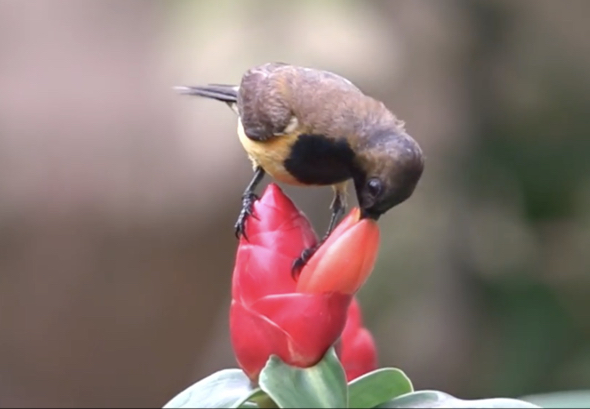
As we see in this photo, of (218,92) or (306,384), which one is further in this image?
(218,92)

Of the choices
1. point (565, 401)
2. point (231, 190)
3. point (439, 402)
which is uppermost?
point (439, 402)

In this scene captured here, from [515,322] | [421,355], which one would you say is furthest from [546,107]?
[421,355]

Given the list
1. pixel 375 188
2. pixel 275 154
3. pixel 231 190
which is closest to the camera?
pixel 375 188

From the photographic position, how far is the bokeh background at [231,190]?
2.63 metres

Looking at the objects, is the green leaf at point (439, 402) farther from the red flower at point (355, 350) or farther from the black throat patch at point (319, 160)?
the black throat patch at point (319, 160)

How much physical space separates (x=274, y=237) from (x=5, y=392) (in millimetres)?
3317

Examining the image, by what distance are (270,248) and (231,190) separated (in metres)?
2.88

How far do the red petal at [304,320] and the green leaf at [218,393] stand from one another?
0.05m

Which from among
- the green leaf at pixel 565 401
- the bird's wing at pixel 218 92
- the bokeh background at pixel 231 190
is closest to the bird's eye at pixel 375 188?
the green leaf at pixel 565 401

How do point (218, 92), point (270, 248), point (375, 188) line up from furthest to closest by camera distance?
point (218, 92) → point (375, 188) → point (270, 248)

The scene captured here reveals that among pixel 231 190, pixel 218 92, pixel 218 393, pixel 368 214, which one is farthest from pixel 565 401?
pixel 231 190

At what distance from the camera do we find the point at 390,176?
3.12 feet

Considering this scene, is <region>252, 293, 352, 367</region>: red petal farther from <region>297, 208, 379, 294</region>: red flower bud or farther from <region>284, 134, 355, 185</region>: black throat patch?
<region>284, 134, 355, 185</region>: black throat patch

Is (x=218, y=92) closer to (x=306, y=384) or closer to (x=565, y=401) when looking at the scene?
(x=565, y=401)
